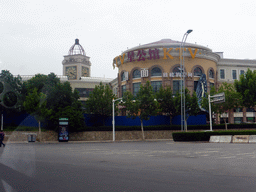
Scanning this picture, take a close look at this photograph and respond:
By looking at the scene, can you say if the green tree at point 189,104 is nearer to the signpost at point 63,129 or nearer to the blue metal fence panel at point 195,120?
the blue metal fence panel at point 195,120

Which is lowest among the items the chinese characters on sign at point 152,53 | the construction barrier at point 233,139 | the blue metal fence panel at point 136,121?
the construction barrier at point 233,139

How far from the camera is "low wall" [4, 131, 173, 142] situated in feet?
137

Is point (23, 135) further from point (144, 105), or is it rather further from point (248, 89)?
point (248, 89)

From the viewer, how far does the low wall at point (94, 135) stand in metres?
41.7

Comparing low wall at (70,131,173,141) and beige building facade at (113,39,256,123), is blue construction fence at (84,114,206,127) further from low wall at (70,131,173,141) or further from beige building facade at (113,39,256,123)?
beige building facade at (113,39,256,123)

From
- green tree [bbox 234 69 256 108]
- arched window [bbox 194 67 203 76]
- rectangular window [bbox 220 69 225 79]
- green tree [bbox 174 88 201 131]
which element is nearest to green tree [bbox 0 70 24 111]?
green tree [bbox 174 88 201 131]

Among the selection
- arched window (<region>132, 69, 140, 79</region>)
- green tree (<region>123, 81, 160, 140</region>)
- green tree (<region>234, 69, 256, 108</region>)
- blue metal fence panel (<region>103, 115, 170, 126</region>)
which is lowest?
blue metal fence panel (<region>103, 115, 170, 126</region>)

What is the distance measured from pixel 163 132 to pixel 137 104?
679 centimetres

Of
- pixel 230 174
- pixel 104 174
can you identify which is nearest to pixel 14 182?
pixel 104 174

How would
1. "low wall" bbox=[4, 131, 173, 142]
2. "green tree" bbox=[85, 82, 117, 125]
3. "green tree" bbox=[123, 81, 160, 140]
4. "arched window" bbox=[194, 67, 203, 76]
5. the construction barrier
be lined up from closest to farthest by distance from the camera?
the construction barrier < "green tree" bbox=[123, 81, 160, 140] < "low wall" bbox=[4, 131, 173, 142] < "green tree" bbox=[85, 82, 117, 125] < "arched window" bbox=[194, 67, 203, 76]

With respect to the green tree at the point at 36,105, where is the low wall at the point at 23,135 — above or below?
below

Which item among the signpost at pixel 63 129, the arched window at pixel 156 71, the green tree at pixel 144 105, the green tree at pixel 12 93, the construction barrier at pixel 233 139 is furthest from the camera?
the arched window at pixel 156 71

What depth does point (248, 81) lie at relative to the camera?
140 ft

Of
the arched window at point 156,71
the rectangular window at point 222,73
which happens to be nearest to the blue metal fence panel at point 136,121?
the arched window at point 156,71
